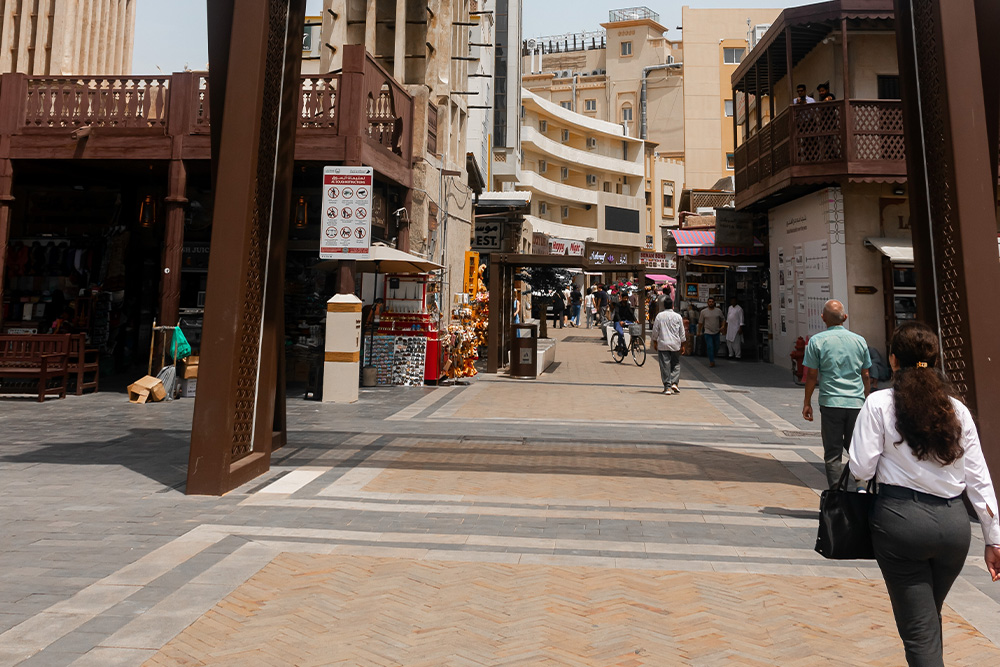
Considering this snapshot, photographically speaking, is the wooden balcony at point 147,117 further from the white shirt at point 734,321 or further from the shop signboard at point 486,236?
the shop signboard at point 486,236

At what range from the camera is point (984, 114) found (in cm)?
627

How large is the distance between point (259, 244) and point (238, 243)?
19.1 inches

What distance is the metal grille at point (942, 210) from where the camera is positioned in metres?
6.24

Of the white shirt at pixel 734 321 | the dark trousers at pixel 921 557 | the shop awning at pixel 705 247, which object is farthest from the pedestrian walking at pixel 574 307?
the dark trousers at pixel 921 557

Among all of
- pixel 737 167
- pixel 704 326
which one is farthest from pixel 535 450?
pixel 737 167

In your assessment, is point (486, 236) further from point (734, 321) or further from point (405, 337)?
point (405, 337)

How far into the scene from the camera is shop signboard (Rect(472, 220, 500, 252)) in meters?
32.0

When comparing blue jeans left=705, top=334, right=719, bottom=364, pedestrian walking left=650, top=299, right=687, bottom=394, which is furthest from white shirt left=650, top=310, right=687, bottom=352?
blue jeans left=705, top=334, right=719, bottom=364

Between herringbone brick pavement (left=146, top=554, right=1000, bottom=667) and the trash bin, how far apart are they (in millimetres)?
13313

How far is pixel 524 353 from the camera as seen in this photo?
18.2 metres

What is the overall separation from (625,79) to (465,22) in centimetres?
5370

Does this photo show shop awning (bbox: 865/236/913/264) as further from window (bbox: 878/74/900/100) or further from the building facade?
window (bbox: 878/74/900/100)

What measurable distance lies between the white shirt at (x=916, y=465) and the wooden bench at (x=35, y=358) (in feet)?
44.1

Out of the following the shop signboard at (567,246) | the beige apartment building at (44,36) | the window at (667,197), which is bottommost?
the beige apartment building at (44,36)
